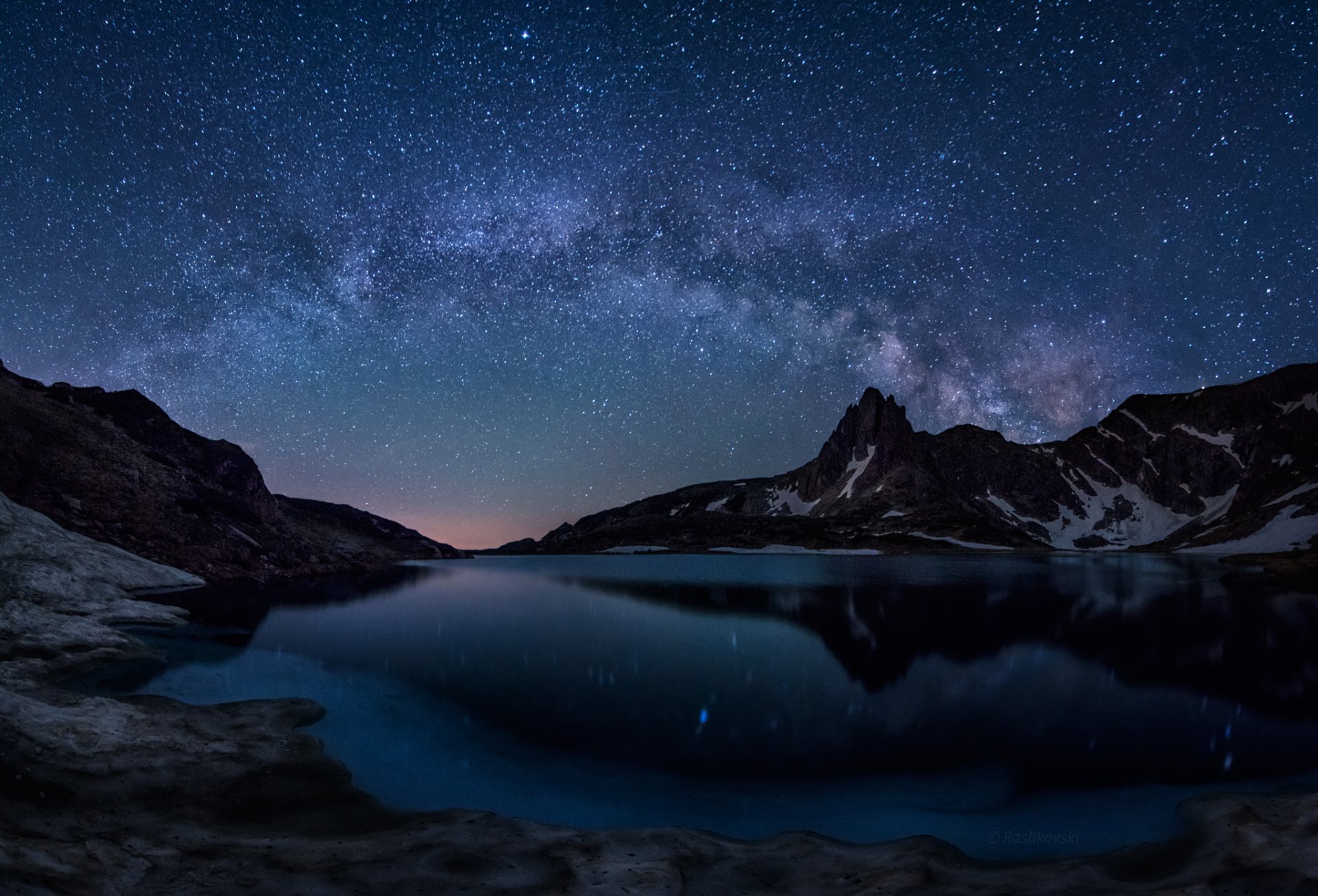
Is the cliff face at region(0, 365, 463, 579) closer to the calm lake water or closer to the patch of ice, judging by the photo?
the calm lake water

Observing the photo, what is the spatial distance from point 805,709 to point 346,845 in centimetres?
1774

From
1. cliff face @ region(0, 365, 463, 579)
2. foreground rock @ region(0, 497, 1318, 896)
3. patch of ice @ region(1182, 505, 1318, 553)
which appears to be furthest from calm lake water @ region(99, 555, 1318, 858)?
patch of ice @ region(1182, 505, 1318, 553)

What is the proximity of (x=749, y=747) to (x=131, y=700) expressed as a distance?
2050 centimetres

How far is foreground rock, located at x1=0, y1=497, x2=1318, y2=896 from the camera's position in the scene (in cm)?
1005

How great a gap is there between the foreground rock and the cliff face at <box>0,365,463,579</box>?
199 feet

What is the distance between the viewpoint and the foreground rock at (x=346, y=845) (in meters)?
10.0

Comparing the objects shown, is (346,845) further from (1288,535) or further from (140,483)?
(1288,535)

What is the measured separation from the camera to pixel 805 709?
2495 cm

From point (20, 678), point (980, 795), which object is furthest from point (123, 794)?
point (980, 795)

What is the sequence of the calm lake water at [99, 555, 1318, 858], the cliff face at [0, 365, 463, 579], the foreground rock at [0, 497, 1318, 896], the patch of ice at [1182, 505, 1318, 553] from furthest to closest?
1. the patch of ice at [1182, 505, 1318, 553]
2. the cliff face at [0, 365, 463, 579]
3. the calm lake water at [99, 555, 1318, 858]
4. the foreground rock at [0, 497, 1318, 896]

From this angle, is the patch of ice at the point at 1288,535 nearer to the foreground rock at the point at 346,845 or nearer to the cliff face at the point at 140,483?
the foreground rock at the point at 346,845

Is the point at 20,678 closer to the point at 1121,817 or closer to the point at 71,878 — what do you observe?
the point at 71,878

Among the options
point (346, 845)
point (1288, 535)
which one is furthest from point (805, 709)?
point (1288, 535)

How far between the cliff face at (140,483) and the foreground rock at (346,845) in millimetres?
60639
